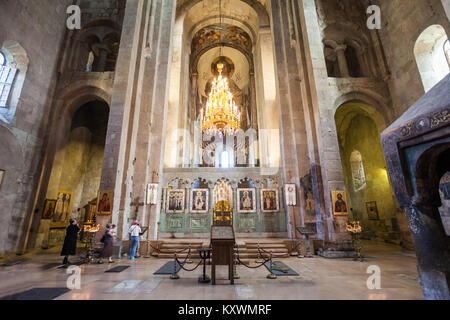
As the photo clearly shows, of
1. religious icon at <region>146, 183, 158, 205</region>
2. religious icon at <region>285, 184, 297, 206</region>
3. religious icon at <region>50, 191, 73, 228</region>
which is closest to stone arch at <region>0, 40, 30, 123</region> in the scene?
religious icon at <region>50, 191, 73, 228</region>

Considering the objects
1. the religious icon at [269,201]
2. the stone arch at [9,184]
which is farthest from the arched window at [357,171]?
the stone arch at [9,184]

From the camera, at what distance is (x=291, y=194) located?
1009 cm

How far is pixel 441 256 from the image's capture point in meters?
2.50

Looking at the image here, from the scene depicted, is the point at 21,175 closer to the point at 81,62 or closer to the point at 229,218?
the point at 81,62

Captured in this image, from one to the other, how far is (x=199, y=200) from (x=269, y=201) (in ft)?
12.1

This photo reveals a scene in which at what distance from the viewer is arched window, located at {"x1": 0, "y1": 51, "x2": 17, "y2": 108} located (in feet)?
31.5

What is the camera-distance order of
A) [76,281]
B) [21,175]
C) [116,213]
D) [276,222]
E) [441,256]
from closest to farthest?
[441,256] < [76,281] < [116,213] < [21,175] < [276,222]

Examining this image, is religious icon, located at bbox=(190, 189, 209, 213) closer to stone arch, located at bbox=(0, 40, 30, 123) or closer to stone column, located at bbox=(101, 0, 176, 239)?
stone column, located at bbox=(101, 0, 176, 239)

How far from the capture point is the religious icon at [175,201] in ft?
35.6

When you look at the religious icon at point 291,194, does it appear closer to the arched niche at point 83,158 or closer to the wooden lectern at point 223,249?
the wooden lectern at point 223,249

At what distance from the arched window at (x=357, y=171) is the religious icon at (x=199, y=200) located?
481 inches

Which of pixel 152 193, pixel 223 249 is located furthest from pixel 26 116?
pixel 223 249
